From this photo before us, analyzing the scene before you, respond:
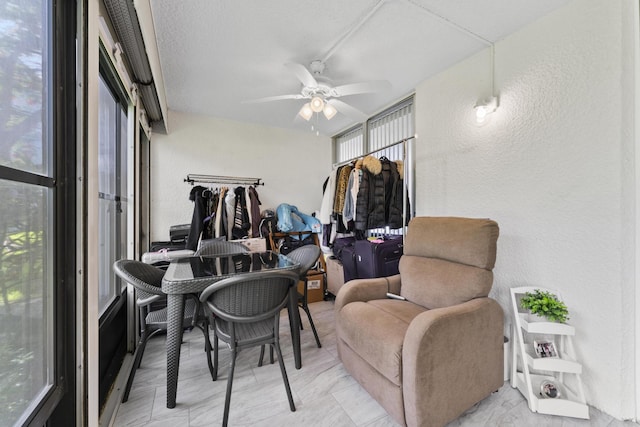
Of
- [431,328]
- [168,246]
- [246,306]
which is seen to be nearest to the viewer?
[431,328]

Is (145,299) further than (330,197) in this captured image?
No

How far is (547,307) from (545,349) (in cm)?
28

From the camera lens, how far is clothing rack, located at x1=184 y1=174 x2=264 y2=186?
11.5 feet

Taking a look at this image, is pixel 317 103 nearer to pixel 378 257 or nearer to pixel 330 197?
pixel 330 197

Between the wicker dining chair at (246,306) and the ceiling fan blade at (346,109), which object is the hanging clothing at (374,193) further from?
the wicker dining chair at (246,306)

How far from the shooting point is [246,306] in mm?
1389

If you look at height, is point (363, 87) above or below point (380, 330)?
above

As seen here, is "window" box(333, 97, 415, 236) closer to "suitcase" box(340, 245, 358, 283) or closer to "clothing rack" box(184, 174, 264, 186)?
"suitcase" box(340, 245, 358, 283)

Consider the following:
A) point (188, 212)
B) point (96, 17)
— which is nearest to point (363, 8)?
point (96, 17)

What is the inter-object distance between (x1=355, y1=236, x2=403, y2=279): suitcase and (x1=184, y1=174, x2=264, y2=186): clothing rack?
199cm

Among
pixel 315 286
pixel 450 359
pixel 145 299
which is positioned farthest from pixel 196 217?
pixel 450 359

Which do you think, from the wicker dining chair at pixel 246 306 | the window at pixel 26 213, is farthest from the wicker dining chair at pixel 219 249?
the window at pixel 26 213

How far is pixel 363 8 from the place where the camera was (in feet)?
5.50

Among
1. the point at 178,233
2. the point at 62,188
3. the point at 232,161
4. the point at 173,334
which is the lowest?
the point at 173,334
